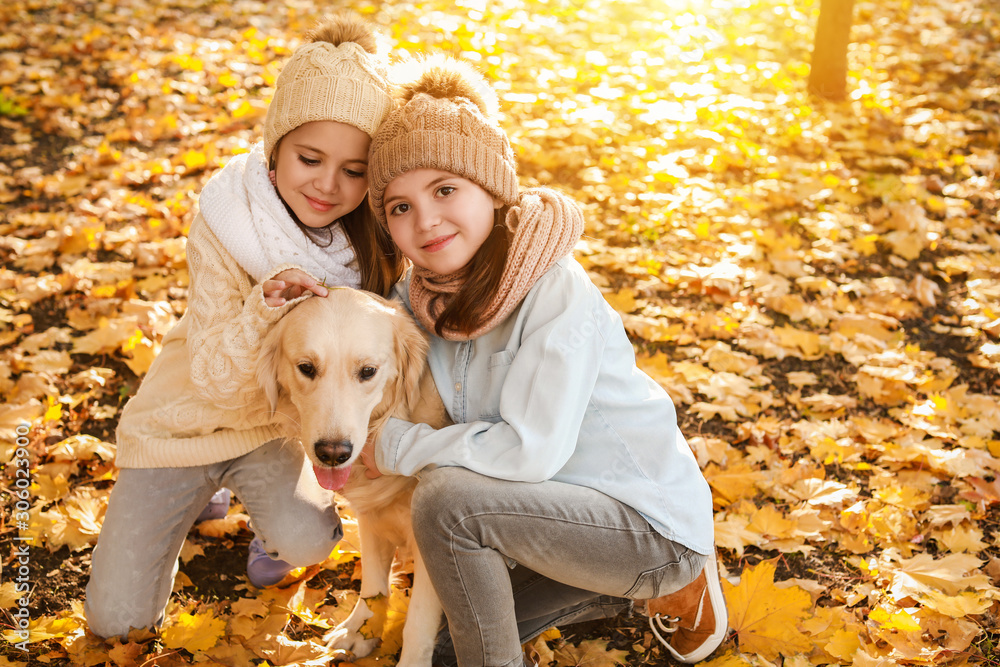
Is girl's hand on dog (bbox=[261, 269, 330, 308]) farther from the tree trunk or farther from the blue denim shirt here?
the tree trunk

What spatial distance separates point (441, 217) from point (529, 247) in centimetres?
31

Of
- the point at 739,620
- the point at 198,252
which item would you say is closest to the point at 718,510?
the point at 739,620

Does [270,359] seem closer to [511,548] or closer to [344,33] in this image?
[511,548]

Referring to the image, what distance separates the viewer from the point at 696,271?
4.57m

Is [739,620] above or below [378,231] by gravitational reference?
below

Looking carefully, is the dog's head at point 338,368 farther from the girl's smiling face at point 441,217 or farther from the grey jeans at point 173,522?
the grey jeans at point 173,522

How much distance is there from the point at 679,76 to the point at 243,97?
14.2ft

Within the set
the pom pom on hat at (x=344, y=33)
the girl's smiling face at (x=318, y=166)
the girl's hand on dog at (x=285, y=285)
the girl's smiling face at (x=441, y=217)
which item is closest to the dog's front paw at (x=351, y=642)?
the girl's hand on dog at (x=285, y=285)

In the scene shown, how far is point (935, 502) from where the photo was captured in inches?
118

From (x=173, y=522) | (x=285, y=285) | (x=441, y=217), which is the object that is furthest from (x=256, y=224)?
(x=173, y=522)

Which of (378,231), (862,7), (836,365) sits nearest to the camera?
(378,231)

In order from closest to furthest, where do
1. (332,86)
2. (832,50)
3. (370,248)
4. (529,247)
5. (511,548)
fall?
(511,548)
(529,247)
(332,86)
(370,248)
(832,50)

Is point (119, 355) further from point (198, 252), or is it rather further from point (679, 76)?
point (679, 76)

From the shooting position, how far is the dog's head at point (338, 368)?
6.96 feet
